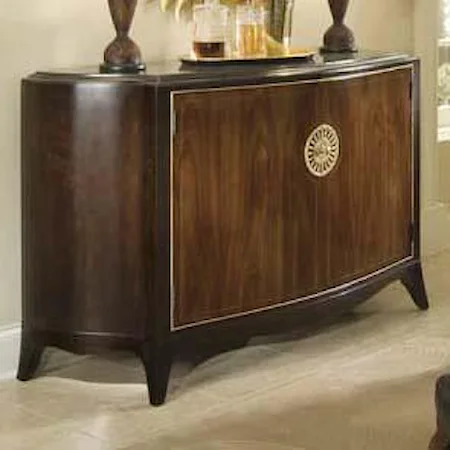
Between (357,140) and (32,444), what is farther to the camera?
(357,140)

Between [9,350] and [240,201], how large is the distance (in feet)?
2.85

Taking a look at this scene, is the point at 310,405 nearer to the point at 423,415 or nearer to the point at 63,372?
the point at 423,415

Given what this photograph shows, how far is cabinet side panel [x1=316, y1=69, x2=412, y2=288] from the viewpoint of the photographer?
3727 millimetres

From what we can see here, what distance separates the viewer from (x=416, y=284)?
13.9 feet

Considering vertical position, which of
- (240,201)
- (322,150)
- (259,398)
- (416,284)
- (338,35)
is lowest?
(259,398)

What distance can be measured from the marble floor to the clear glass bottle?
99 centimetres

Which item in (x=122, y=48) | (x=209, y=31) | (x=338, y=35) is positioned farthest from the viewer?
(x=338, y=35)

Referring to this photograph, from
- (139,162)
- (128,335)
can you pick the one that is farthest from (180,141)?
(128,335)

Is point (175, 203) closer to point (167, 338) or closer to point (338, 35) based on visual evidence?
point (167, 338)

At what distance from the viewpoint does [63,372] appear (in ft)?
11.8

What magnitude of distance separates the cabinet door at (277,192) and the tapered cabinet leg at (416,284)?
209 mm

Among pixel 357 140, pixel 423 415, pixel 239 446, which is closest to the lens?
pixel 239 446

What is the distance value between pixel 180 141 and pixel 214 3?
2.05 ft

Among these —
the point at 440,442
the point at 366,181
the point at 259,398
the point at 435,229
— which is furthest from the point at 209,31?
the point at 435,229
